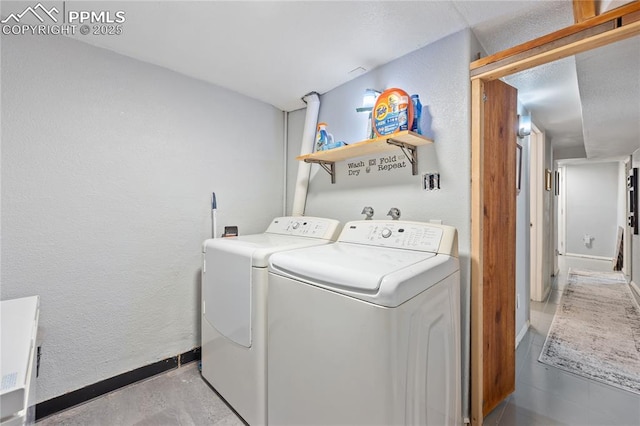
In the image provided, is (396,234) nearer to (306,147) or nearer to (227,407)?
(306,147)

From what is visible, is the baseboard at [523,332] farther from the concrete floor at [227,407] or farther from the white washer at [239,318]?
the white washer at [239,318]

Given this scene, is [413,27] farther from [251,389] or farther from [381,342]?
[251,389]

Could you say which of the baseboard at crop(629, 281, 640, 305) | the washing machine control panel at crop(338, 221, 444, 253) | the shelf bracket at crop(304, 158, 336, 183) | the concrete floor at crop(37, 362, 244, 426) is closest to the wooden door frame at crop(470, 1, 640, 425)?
the washing machine control panel at crop(338, 221, 444, 253)

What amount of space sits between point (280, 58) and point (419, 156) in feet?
3.44

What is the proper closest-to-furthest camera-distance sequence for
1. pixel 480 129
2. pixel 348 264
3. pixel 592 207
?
pixel 348 264 < pixel 480 129 < pixel 592 207

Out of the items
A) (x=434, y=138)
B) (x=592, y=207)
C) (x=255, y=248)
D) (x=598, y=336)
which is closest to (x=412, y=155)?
(x=434, y=138)

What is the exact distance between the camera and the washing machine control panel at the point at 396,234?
134cm

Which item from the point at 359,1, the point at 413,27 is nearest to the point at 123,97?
the point at 359,1

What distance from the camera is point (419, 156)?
1.63m

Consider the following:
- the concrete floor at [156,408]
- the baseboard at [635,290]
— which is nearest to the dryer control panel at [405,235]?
the concrete floor at [156,408]

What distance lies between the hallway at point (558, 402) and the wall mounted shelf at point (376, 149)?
1.49m

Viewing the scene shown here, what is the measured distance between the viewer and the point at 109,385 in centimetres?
165

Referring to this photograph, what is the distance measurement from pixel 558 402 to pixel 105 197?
2.95m

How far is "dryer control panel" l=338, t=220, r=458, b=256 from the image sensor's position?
1.32 meters
